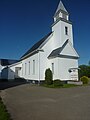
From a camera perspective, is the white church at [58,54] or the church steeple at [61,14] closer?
the white church at [58,54]

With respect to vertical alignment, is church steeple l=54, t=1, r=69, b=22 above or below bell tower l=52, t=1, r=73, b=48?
above

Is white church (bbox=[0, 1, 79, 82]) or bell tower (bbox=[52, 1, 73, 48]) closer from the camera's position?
white church (bbox=[0, 1, 79, 82])

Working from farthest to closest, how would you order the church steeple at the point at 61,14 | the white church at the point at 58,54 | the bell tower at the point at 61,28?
the church steeple at the point at 61,14 < the bell tower at the point at 61,28 < the white church at the point at 58,54

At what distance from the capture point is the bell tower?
72.3ft

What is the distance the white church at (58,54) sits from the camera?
20.2m

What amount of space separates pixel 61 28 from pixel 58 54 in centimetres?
512

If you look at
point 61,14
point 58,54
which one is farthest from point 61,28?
point 58,54

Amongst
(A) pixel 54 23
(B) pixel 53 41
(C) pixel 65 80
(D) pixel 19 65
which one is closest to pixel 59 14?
(A) pixel 54 23

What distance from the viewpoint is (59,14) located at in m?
23.6

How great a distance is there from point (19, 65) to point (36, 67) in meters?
10.4

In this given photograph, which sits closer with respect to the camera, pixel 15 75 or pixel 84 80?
pixel 84 80

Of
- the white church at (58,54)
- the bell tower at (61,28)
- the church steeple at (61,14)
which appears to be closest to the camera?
the white church at (58,54)

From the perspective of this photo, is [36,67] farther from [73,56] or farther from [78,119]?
[78,119]

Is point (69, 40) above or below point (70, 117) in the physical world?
above
